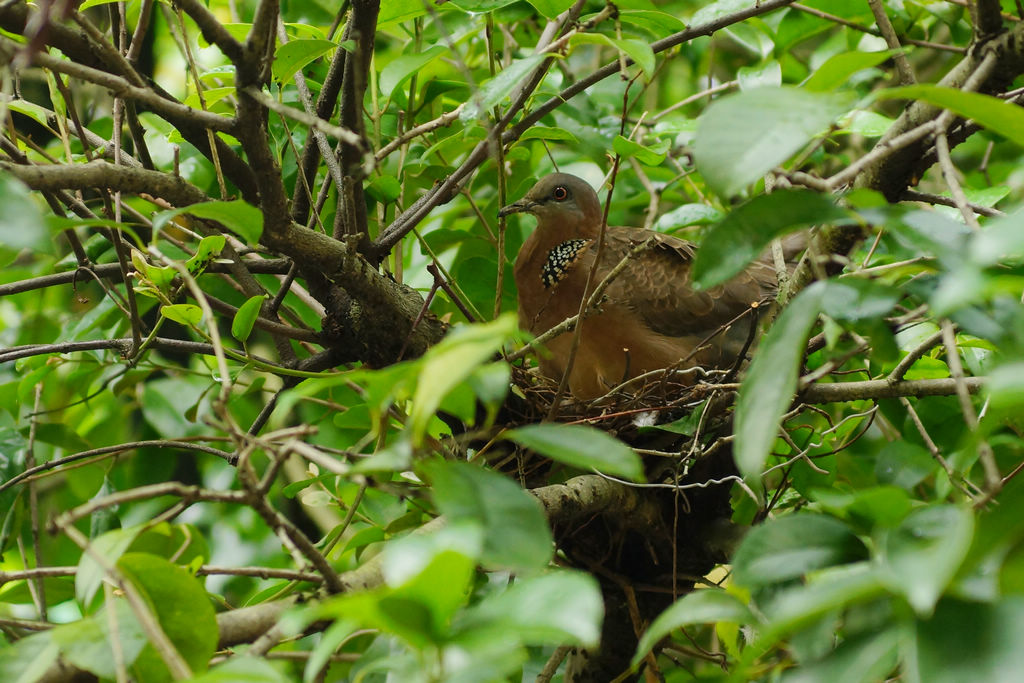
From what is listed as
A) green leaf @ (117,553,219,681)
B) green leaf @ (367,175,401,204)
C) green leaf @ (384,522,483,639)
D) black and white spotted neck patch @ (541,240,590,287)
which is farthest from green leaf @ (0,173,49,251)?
black and white spotted neck patch @ (541,240,590,287)

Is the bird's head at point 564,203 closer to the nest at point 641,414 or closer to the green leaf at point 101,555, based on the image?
the nest at point 641,414

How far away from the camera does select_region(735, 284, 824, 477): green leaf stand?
0.82m

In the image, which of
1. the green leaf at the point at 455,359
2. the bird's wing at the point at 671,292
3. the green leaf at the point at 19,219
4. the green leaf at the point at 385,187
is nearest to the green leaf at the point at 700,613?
the green leaf at the point at 455,359

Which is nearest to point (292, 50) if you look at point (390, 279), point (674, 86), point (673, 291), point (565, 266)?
point (390, 279)

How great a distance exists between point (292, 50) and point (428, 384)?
1.01 m

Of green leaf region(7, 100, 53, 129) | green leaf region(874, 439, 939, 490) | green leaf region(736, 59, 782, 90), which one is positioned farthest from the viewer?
green leaf region(736, 59, 782, 90)

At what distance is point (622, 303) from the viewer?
2584mm

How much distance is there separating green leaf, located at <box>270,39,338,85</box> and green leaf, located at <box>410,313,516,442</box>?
3.07 ft

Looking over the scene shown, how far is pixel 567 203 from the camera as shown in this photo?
2857 millimetres

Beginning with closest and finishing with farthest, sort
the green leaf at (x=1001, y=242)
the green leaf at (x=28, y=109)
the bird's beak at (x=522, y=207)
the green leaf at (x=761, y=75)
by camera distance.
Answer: the green leaf at (x=1001, y=242), the green leaf at (x=28, y=109), the green leaf at (x=761, y=75), the bird's beak at (x=522, y=207)

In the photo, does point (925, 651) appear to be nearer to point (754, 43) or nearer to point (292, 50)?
point (292, 50)

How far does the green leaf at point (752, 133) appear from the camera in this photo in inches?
31.9

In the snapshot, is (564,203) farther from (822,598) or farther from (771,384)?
A: (822,598)

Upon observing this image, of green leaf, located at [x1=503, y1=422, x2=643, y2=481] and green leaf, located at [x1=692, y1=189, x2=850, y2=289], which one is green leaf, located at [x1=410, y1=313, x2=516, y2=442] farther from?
green leaf, located at [x1=692, y1=189, x2=850, y2=289]
